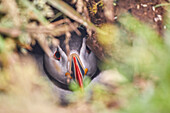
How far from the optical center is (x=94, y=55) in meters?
2.89

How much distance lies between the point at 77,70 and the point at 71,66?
0.08 m

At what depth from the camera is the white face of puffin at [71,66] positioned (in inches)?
93.0

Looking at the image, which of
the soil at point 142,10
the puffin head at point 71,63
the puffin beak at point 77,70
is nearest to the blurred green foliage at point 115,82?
the puffin beak at point 77,70

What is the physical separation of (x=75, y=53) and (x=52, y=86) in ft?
1.86

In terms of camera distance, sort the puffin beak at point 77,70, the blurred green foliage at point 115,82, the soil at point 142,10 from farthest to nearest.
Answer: the soil at point 142,10 → the puffin beak at point 77,70 → the blurred green foliage at point 115,82

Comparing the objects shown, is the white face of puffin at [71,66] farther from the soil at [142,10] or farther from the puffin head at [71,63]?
the soil at [142,10]

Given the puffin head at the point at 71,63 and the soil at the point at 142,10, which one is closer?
the puffin head at the point at 71,63

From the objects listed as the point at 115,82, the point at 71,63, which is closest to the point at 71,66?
the point at 71,63

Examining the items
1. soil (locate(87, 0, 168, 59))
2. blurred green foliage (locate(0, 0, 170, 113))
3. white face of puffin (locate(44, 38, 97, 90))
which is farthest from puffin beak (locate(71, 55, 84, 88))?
soil (locate(87, 0, 168, 59))

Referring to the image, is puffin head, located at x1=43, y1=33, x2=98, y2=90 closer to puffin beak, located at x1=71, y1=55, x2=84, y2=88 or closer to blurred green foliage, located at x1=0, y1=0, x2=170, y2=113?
puffin beak, located at x1=71, y1=55, x2=84, y2=88

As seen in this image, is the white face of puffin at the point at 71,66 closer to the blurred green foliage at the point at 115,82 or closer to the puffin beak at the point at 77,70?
the puffin beak at the point at 77,70

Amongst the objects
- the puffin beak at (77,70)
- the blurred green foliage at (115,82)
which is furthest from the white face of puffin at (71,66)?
the blurred green foliage at (115,82)

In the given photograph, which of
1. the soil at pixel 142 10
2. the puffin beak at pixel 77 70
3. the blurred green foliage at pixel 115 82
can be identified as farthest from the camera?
the soil at pixel 142 10

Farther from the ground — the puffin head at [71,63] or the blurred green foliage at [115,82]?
the blurred green foliage at [115,82]
